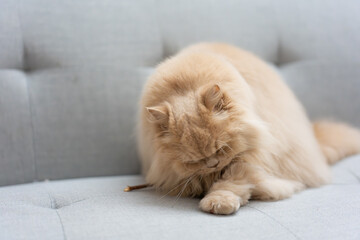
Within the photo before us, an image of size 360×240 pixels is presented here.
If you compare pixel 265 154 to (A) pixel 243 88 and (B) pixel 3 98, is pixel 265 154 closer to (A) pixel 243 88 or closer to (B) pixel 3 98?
(A) pixel 243 88

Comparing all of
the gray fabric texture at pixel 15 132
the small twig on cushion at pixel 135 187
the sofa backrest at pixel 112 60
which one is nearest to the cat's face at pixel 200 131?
the small twig on cushion at pixel 135 187

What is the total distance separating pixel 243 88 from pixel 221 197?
0.49 metres

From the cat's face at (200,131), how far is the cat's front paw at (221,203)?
13 cm

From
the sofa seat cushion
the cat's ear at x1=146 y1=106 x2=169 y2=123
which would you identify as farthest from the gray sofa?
the cat's ear at x1=146 y1=106 x2=169 y2=123

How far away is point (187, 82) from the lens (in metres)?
1.57

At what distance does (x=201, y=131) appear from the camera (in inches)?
54.8

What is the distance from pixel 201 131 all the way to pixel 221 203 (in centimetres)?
27

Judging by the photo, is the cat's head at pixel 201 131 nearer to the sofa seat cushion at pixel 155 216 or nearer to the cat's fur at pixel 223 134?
the cat's fur at pixel 223 134

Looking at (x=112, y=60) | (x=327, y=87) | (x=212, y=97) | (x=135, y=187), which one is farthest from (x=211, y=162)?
(x=327, y=87)

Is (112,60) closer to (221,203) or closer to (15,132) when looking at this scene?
(15,132)

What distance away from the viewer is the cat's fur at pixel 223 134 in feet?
4.69

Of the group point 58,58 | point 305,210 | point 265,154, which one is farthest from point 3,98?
point 305,210

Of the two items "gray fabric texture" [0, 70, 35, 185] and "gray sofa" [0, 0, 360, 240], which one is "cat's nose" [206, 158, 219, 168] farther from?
"gray fabric texture" [0, 70, 35, 185]

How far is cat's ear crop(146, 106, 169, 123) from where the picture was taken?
4.77 ft
